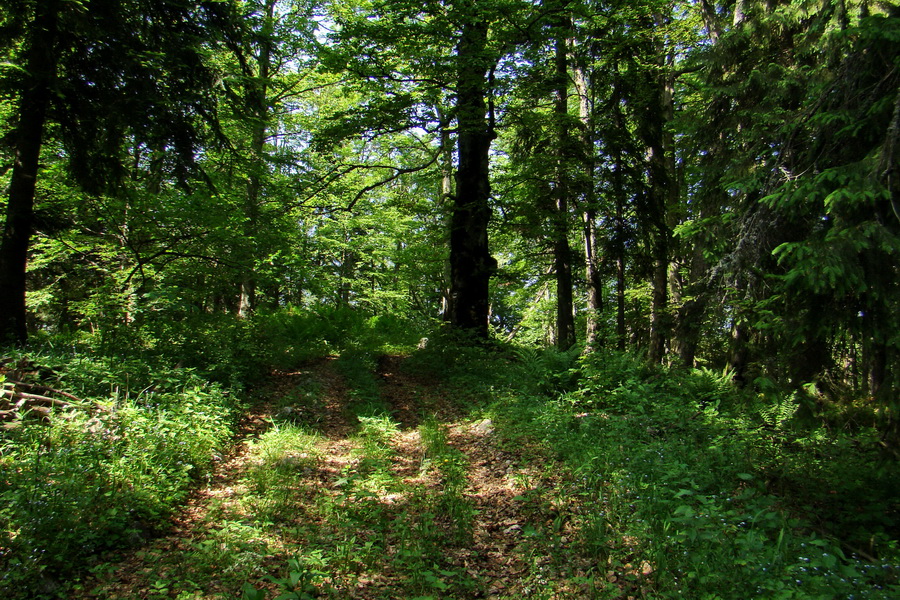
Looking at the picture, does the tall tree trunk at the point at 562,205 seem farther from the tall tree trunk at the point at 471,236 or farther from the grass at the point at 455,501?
the grass at the point at 455,501

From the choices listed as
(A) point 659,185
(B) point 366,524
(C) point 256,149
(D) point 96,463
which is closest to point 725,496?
(B) point 366,524

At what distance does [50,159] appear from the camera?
29.0 ft

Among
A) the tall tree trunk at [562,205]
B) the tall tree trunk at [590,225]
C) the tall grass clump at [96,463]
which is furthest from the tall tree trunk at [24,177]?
the tall tree trunk at [590,225]

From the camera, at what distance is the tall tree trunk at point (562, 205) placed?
10.6 m

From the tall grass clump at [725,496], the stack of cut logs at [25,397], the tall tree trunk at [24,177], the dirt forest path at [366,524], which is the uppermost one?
the tall tree trunk at [24,177]

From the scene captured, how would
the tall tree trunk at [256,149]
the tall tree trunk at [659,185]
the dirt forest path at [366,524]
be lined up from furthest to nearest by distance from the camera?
the tall tree trunk at [659,185], the tall tree trunk at [256,149], the dirt forest path at [366,524]

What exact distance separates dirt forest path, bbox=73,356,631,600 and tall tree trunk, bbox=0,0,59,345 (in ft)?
11.6

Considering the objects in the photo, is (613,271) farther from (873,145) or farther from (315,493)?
(315,493)

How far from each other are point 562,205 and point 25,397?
11.2 metres

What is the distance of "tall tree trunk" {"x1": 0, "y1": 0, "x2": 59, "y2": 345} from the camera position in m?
6.05

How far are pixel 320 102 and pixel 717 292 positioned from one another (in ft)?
56.9

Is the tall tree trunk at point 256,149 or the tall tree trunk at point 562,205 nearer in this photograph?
the tall tree trunk at point 256,149

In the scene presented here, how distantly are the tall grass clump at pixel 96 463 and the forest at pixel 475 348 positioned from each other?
0.03 m

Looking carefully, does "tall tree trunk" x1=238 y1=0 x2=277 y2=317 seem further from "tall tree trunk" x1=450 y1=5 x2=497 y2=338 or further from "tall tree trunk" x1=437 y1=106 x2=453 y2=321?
"tall tree trunk" x1=450 y1=5 x2=497 y2=338
